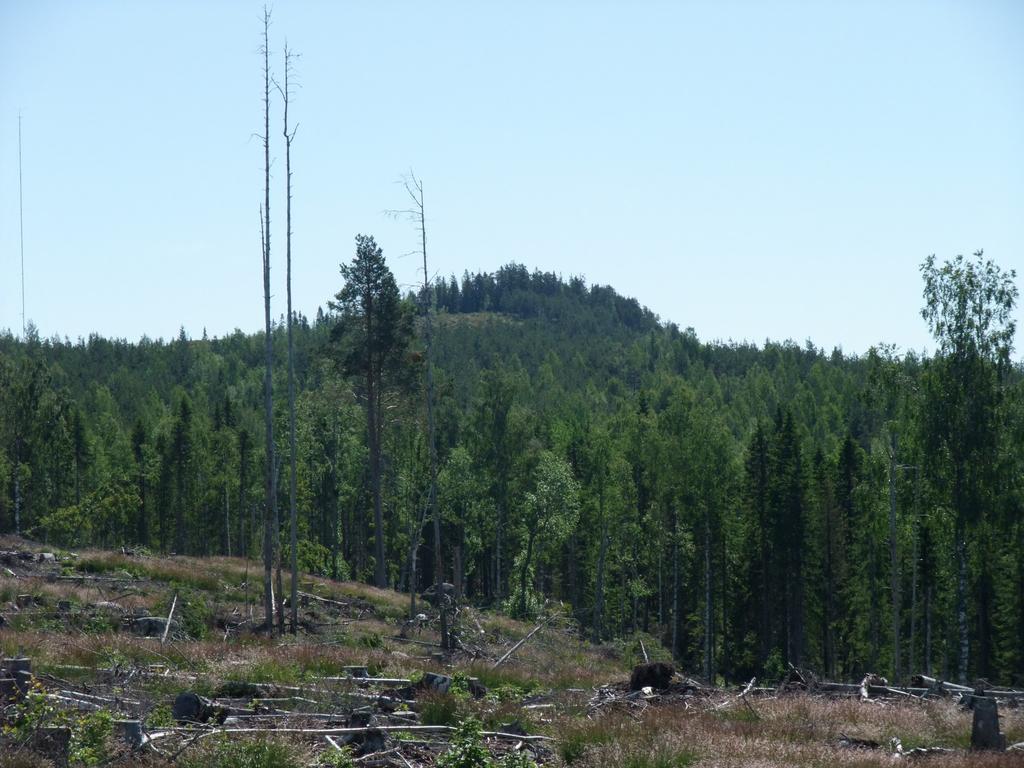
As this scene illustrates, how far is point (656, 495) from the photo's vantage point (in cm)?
4725

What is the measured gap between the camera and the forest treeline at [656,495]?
96.7 feet

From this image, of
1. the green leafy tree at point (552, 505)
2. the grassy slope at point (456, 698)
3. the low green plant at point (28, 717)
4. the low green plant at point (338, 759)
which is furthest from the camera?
the green leafy tree at point (552, 505)

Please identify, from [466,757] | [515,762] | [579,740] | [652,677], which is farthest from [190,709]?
[652,677]

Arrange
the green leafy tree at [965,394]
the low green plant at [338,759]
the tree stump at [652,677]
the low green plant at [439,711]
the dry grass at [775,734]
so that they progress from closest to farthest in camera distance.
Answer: the low green plant at [338,759] < the dry grass at [775,734] < the low green plant at [439,711] < the tree stump at [652,677] < the green leafy tree at [965,394]

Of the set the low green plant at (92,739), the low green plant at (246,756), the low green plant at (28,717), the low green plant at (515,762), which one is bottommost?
the low green plant at (515,762)

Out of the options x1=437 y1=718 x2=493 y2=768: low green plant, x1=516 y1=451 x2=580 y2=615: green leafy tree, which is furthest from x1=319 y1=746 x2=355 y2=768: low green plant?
x1=516 y1=451 x2=580 y2=615: green leafy tree

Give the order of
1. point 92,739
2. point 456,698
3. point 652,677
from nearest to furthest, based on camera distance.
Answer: point 92,739 → point 456,698 → point 652,677

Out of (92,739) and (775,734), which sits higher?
(92,739)

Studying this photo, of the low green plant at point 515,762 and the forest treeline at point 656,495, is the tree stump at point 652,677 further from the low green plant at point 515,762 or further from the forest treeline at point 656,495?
the forest treeline at point 656,495

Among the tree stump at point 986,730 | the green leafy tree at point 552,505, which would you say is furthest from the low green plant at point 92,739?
the green leafy tree at point 552,505

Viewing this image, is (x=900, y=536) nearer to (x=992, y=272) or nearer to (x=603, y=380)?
(x=992, y=272)

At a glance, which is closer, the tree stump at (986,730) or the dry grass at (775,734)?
the dry grass at (775,734)

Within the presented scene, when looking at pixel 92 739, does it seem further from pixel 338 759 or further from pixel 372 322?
pixel 372 322

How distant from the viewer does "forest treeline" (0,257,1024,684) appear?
2947 centimetres
